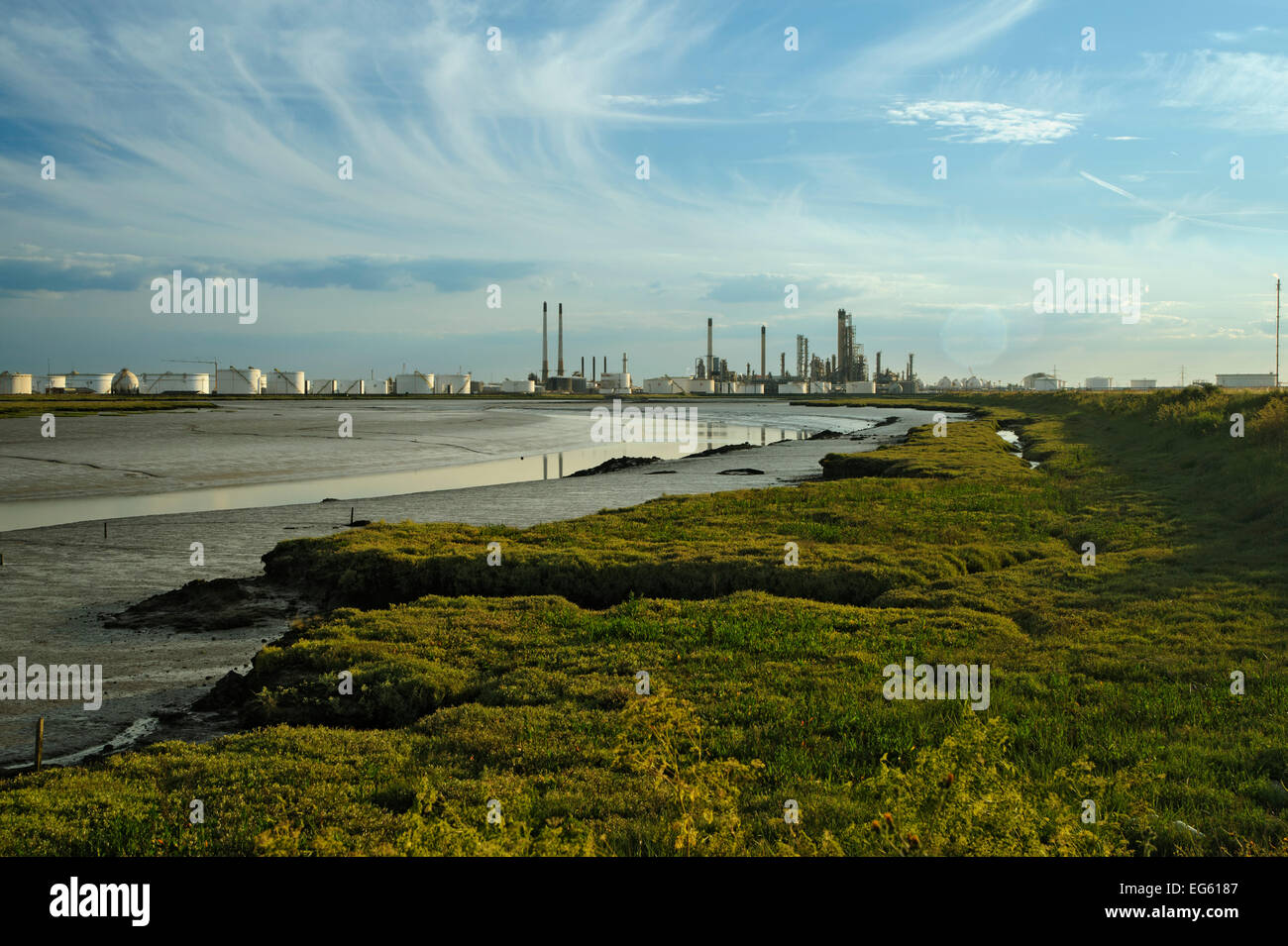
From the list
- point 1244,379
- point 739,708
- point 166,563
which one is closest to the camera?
point 739,708

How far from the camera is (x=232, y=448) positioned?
5816 cm

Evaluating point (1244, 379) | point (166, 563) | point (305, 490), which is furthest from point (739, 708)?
point (1244, 379)

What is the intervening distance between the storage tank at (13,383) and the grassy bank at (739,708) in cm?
19580

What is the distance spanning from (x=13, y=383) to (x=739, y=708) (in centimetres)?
21029

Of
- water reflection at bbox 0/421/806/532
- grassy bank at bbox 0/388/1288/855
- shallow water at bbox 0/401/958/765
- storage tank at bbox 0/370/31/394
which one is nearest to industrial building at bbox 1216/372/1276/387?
water reflection at bbox 0/421/806/532

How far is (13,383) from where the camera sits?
179750mm

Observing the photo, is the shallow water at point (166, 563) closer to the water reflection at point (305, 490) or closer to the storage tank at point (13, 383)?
the water reflection at point (305, 490)

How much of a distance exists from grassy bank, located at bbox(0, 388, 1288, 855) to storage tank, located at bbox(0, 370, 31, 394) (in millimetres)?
195795

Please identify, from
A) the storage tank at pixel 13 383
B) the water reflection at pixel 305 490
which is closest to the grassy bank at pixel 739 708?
the water reflection at pixel 305 490

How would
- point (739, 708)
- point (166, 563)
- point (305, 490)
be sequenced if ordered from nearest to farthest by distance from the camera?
point (739, 708) < point (166, 563) < point (305, 490)

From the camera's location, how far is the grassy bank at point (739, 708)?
7.56 meters

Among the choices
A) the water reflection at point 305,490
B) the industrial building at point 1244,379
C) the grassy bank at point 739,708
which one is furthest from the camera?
the industrial building at point 1244,379

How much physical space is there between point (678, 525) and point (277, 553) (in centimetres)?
1015

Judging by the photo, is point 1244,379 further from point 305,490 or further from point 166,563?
point 166,563
